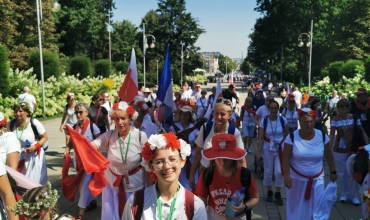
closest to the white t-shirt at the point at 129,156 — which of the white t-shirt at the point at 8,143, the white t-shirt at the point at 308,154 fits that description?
the white t-shirt at the point at 8,143

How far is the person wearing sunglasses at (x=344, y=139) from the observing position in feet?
21.9

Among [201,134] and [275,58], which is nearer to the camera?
[201,134]

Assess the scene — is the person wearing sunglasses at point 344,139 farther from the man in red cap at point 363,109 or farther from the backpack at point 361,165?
the backpack at point 361,165

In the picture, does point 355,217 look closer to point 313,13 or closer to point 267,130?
point 267,130

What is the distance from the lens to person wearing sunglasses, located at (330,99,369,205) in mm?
6684

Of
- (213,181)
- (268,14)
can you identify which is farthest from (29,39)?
(213,181)

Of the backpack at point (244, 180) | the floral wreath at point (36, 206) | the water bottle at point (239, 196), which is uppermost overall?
the floral wreath at point (36, 206)

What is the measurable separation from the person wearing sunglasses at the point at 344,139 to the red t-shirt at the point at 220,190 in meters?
3.87

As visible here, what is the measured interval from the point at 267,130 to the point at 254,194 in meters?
3.77

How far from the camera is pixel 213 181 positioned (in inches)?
141

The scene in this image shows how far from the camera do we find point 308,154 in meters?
4.94

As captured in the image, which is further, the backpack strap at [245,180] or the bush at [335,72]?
the bush at [335,72]

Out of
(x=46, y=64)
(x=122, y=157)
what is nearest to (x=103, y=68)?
(x=46, y=64)

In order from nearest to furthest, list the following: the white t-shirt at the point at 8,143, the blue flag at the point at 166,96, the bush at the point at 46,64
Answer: the white t-shirt at the point at 8,143 → the blue flag at the point at 166,96 → the bush at the point at 46,64
